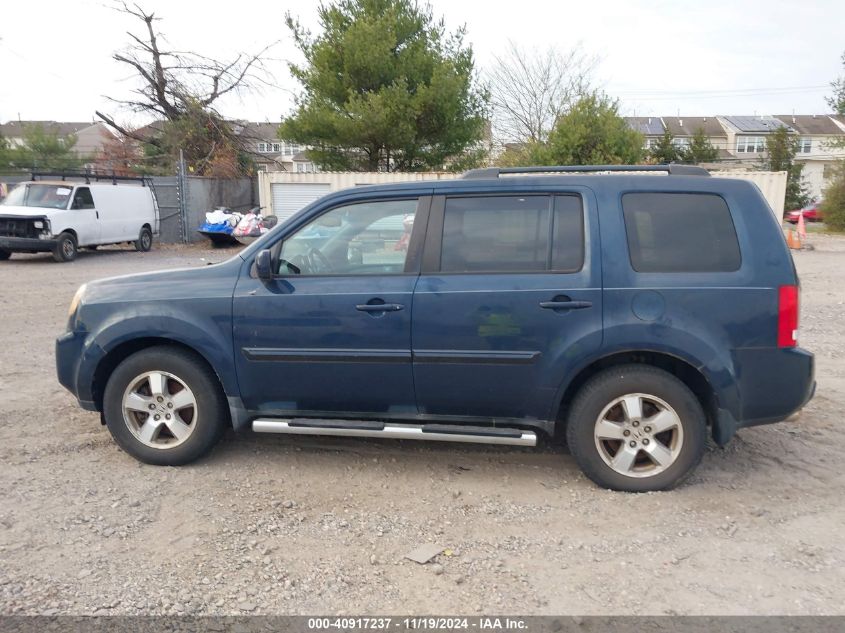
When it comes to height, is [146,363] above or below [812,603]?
above

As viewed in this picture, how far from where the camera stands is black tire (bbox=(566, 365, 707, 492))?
158 inches

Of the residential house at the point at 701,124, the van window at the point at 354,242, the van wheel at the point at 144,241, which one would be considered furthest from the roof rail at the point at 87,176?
the residential house at the point at 701,124

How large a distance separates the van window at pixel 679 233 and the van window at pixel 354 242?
4.34 ft

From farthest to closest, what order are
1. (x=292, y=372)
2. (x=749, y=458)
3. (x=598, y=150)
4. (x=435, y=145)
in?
(x=435, y=145), (x=598, y=150), (x=749, y=458), (x=292, y=372)

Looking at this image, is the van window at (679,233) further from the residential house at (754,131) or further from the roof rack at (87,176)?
the residential house at (754,131)

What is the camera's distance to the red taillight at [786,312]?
12.9 feet

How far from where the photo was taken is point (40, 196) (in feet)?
55.3

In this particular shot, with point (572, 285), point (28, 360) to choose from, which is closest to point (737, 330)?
point (572, 285)

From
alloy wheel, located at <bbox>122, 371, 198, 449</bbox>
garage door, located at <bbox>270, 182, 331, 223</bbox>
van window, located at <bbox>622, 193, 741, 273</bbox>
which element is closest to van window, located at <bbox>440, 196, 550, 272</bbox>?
van window, located at <bbox>622, 193, 741, 273</bbox>

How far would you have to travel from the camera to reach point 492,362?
13.4 feet

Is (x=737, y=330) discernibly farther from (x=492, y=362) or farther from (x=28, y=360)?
(x=28, y=360)

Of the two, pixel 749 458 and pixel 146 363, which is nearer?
pixel 146 363

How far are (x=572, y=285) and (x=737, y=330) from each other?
3.06 feet

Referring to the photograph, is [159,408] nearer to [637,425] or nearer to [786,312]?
[637,425]
